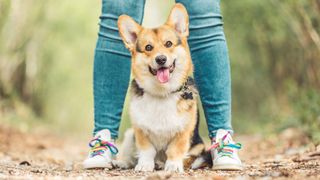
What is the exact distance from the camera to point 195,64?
3.57 metres

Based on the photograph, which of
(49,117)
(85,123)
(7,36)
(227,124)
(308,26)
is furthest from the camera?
(85,123)

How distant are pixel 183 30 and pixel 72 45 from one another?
35.1 ft

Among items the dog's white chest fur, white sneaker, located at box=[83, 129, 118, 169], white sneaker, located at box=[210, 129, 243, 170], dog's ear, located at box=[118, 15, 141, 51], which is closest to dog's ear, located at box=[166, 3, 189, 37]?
dog's ear, located at box=[118, 15, 141, 51]

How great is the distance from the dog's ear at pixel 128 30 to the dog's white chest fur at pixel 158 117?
0.34m

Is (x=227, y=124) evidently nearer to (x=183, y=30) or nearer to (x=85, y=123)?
(x=183, y=30)

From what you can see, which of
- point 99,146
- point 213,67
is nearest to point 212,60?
point 213,67

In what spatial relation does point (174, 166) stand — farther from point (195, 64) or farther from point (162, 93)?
point (195, 64)

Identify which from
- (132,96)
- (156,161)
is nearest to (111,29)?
(132,96)

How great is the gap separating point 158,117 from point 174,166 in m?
0.30

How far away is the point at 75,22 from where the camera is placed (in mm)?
13117

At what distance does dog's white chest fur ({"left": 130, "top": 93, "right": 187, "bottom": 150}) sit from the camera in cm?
341

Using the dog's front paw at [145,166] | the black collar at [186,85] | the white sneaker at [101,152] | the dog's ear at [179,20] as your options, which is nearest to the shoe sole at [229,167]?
the dog's front paw at [145,166]

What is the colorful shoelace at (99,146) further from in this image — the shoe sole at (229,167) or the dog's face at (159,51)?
the shoe sole at (229,167)

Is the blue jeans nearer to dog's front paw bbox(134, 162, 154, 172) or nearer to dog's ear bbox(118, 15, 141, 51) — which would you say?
dog's ear bbox(118, 15, 141, 51)
